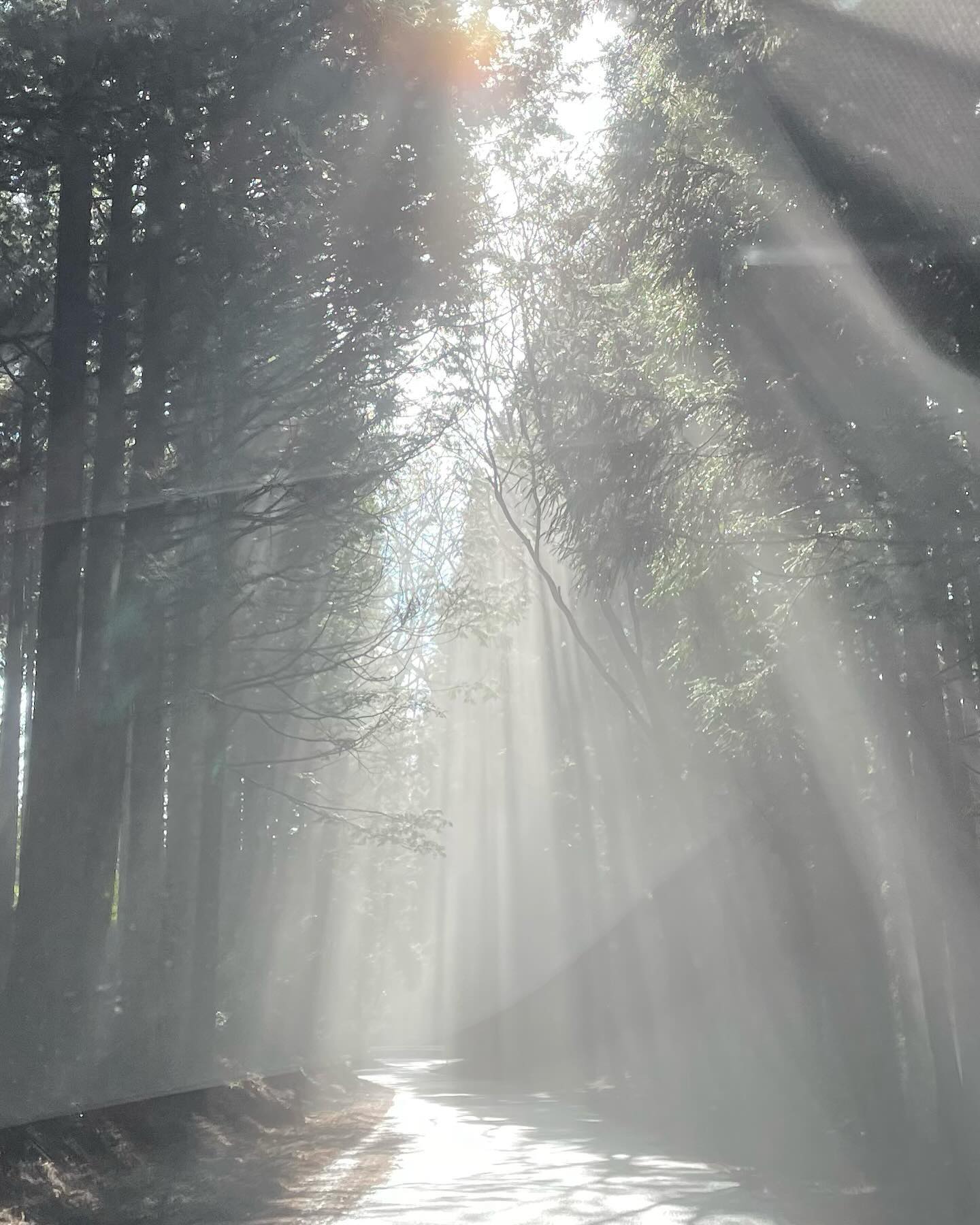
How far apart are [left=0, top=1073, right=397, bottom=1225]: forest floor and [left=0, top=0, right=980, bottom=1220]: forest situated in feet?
4.33

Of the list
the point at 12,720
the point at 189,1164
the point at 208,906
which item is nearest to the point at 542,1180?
the point at 189,1164

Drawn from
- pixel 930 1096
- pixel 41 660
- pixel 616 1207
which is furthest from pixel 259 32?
pixel 930 1096

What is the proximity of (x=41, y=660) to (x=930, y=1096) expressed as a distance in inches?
466

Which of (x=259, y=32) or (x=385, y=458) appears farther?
(x=385, y=458)

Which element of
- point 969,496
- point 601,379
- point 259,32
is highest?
point 259,32

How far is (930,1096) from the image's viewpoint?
16.9m

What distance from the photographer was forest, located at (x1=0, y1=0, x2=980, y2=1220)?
9836 millimetres

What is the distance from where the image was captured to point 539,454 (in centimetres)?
1769

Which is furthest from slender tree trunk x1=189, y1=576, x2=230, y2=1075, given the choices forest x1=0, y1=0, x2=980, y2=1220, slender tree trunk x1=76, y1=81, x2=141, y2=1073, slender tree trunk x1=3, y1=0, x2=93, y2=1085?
slender tree trunk x1=3, y1=0, x2=93, y2=1085

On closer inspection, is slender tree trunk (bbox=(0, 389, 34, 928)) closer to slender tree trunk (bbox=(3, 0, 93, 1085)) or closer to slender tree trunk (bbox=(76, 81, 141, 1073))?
slender tree trunk (bbox=(76, 81, 141, 1073))

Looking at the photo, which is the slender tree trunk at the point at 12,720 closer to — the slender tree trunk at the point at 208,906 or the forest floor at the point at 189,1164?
the slender tree trunk at the point at 208,906

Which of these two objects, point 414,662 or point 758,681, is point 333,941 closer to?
point 414,662

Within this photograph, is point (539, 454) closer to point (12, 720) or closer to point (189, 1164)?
point (189, 1164)

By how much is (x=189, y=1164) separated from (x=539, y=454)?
9.33m
